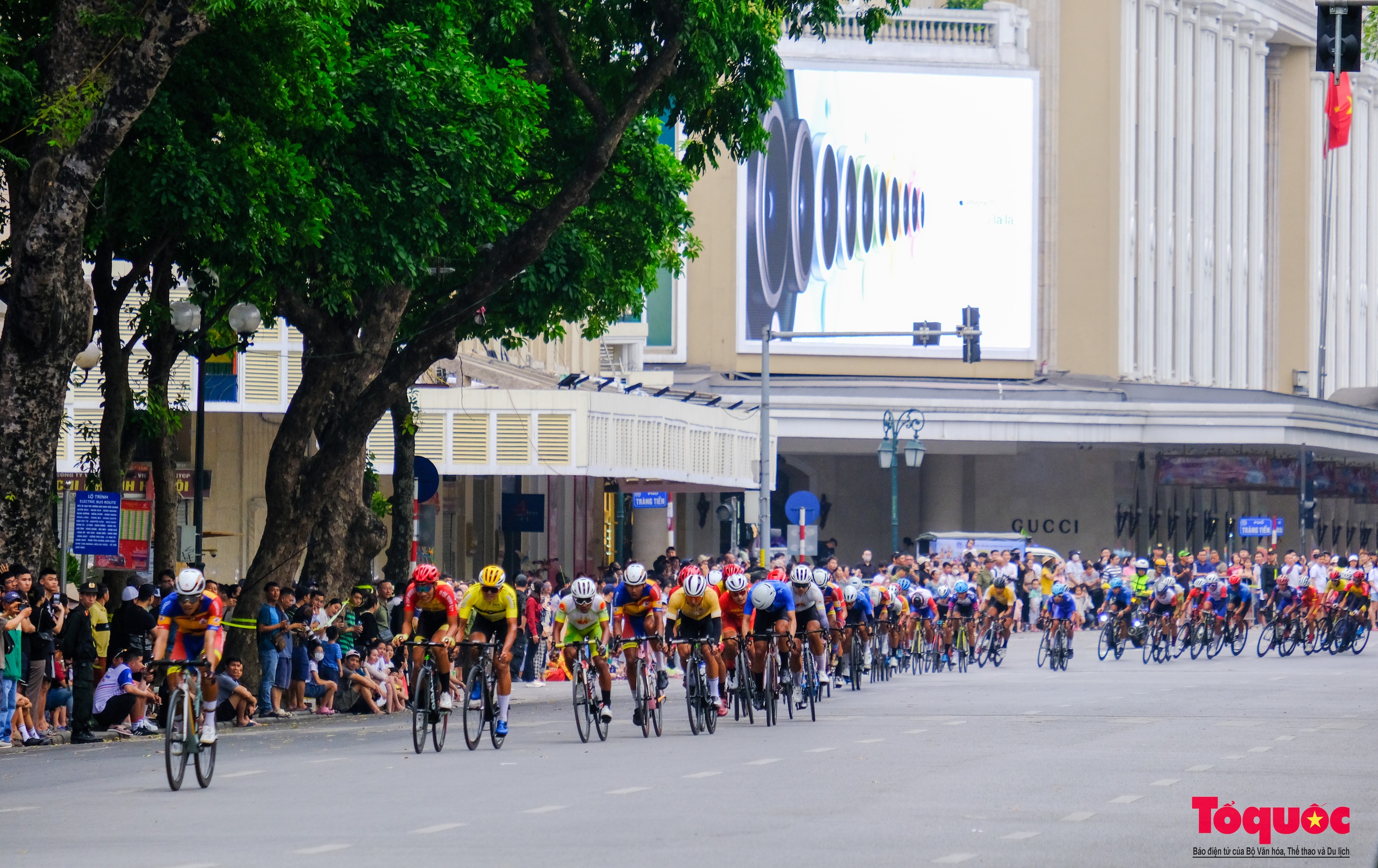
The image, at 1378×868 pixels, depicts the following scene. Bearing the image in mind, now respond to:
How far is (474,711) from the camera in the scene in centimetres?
1953

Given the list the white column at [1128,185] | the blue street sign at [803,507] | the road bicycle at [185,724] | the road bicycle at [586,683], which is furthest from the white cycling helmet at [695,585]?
the white column at [1128,185]

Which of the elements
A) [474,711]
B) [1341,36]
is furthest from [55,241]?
[1341,36]

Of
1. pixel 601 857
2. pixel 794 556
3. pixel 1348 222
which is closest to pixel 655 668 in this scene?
pixel 601 857

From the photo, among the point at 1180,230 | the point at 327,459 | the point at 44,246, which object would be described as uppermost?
the point at 1180,230

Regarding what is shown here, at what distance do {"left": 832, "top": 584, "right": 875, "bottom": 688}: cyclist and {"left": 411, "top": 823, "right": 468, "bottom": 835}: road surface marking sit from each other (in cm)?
1639

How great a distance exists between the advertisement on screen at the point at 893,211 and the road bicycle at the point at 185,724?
6208 cm

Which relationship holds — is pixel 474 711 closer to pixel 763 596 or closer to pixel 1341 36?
pixel 763 596

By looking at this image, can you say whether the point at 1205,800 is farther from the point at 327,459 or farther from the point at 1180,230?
the point at 1180,230

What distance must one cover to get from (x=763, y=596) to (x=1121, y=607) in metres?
16.1

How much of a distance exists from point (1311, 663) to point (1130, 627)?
9.70 feet

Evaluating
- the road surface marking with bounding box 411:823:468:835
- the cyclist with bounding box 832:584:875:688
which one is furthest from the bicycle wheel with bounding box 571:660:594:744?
the cyclist with bounding box 832:584:875:688

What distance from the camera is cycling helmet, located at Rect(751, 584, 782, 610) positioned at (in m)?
22.2

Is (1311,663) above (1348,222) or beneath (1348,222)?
beneath

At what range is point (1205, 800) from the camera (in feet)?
46.8
